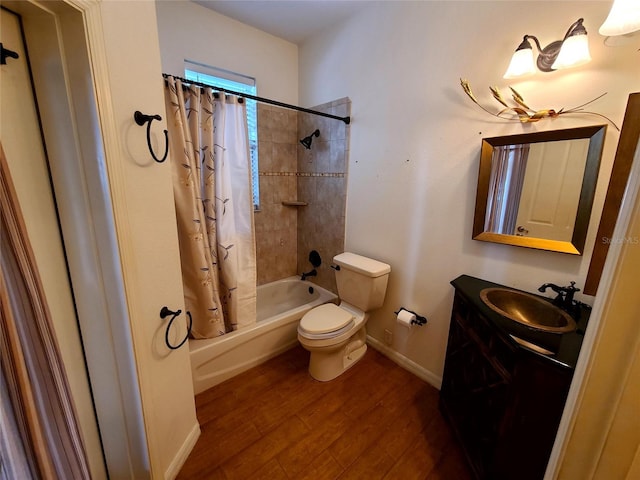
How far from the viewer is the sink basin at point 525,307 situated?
1160 millimetres

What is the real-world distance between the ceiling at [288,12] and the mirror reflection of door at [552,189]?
159cm

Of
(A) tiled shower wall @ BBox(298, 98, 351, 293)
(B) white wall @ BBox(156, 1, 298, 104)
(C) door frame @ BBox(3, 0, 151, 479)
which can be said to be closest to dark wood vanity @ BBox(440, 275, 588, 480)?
(A) tiled shower wall @ BBox(298, 98, 351, 293)

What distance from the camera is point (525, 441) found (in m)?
0.95

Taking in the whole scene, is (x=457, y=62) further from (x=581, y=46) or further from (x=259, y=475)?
(x=259, y=475)

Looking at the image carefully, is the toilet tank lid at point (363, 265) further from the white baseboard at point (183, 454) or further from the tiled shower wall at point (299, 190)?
the white baseboard at point (183, 454)

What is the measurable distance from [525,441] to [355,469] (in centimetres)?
79

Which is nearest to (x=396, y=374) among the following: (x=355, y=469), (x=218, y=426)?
(x=355, y=469)

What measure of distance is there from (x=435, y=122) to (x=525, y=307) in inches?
45.9

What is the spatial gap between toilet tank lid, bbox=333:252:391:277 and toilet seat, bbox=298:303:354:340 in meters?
0.34

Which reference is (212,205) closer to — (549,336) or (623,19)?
(549,336)

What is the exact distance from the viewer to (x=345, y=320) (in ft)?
6.03

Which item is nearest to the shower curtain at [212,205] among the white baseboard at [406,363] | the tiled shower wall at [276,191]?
the tiled shower wall at [276,191]

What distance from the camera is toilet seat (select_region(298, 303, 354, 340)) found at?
5.69 ft

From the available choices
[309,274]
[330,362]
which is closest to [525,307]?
[330,362]
